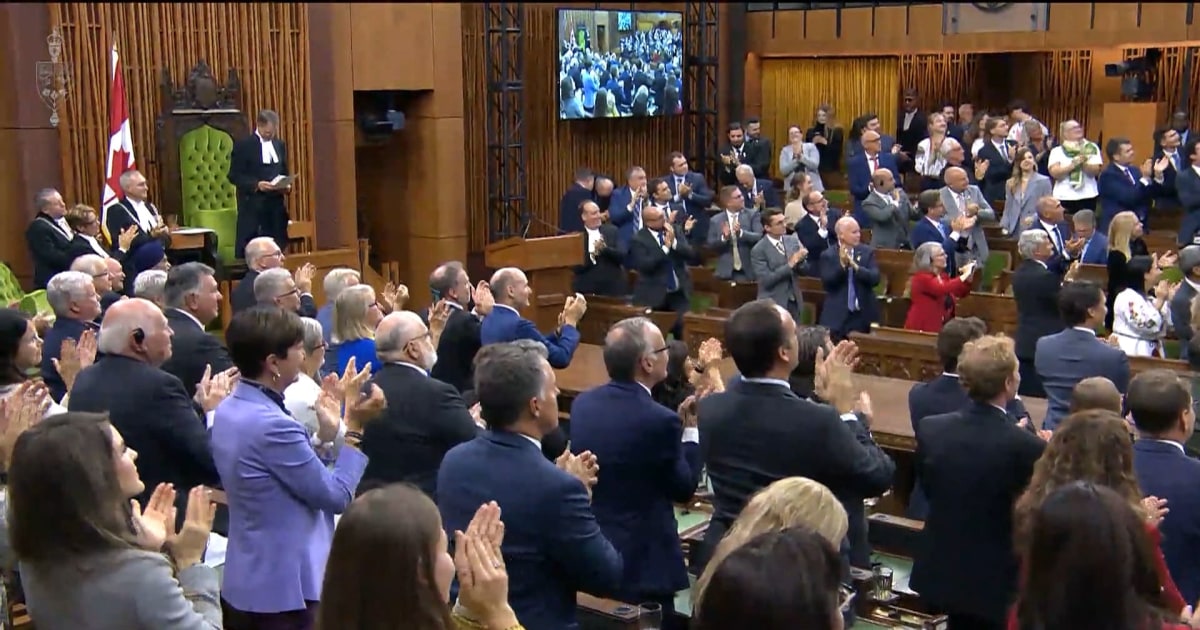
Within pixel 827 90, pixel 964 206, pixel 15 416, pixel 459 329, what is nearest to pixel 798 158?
pixel 964 206

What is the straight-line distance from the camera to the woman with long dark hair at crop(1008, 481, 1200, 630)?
218 centimetres

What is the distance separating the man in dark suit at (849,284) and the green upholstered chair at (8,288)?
217 inches

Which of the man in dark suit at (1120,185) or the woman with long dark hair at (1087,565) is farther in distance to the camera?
the man in dark suit at (1120,185)

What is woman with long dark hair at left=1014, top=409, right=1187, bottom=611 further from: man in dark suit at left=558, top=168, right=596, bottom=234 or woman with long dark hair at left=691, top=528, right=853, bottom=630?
man in dark suit at left=558, top=168, right=596, bottom=234

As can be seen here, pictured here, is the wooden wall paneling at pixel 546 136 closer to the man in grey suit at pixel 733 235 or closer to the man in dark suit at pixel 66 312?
the man in grey suit at pixel 733 235

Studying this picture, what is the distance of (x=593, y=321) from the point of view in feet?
33.0

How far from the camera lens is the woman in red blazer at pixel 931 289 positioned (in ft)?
27.5

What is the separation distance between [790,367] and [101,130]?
816 centimetres

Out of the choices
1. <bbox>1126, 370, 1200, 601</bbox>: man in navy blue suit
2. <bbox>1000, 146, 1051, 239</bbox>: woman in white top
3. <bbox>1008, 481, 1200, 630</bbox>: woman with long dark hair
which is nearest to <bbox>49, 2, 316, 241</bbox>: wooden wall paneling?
<bbox>1000, 146, 1051, 239</bbox>: woman in white top

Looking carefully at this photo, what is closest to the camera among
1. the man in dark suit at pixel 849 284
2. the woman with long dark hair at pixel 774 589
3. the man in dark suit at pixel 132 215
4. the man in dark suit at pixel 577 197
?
the woman with long dark hair at pixel 774 589

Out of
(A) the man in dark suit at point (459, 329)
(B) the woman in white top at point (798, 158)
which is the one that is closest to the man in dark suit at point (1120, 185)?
(B) the woman in white top at point (798, 158)

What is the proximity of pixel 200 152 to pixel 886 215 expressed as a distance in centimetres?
569

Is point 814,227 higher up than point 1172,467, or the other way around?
point 814,227

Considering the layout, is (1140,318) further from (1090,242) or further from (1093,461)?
(1093,461)
